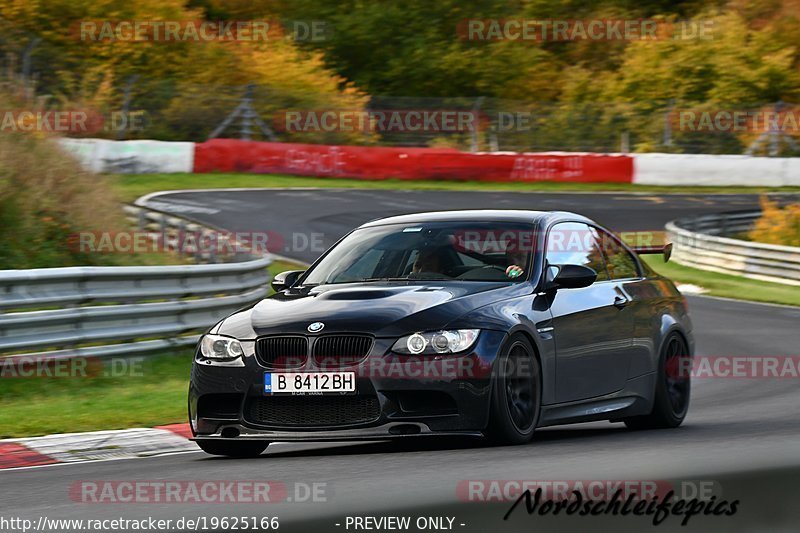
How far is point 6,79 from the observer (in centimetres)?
2025

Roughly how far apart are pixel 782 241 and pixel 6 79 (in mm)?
15843

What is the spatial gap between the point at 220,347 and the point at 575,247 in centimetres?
248

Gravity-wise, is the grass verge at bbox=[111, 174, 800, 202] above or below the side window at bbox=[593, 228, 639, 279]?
below

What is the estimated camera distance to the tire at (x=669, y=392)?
30.5 feet

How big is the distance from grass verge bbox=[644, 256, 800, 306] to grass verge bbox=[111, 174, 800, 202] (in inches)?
402

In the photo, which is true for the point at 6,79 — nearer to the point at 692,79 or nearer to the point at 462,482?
the point at 462,482

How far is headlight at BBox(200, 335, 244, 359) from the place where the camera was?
24.7ft

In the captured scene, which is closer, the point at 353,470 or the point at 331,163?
the point at 353,470

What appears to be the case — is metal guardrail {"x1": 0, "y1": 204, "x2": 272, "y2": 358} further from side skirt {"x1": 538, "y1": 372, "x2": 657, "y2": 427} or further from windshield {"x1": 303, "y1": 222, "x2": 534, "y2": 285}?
side skirt {"x1": 538, "y1": 372, "x2": 657, "y2": 427}

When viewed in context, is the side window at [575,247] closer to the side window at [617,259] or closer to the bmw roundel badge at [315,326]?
the side window at [617,259]

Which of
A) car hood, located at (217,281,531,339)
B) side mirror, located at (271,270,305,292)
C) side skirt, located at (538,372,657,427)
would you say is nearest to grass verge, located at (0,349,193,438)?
side mirror, located at (271,270,305,292)

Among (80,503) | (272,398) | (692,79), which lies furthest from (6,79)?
(692,79)

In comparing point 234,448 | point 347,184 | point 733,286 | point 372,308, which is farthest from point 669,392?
point 347,184

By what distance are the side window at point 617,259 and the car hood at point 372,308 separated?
132 cm
